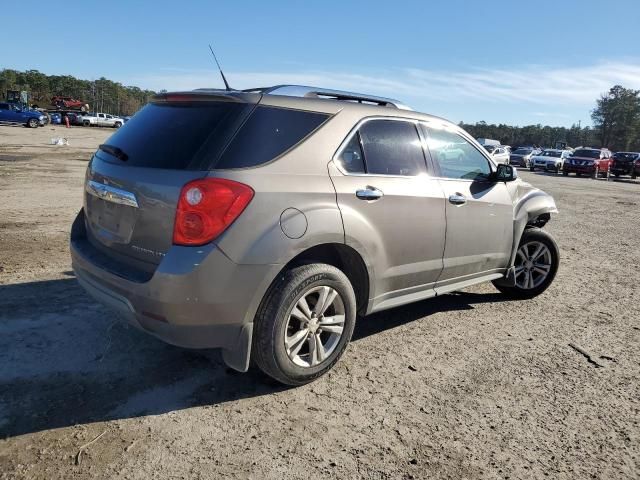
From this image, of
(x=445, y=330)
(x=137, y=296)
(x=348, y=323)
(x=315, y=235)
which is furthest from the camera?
(x=445, y=330)

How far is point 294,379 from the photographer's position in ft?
10.6

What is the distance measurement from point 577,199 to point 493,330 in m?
14.8

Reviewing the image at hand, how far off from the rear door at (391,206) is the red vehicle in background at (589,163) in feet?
107

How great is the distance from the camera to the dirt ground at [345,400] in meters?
2.60

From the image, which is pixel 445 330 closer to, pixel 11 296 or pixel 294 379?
pixel 294 379

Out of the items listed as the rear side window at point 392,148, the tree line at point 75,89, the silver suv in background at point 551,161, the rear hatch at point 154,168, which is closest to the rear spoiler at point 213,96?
the rear hatch at point 154,168

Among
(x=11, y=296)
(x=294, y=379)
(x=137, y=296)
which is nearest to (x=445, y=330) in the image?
(x=294, y=379)

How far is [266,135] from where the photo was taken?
10.2ft

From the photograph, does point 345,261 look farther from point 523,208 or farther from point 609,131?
point 609,131

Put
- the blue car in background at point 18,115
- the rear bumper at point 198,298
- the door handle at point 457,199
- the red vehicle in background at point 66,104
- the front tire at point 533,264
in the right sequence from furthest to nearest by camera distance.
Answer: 1. the red vehicle in background at point 66,104
2. the blue car in background at point 18,115
3. the front tire at point 533,264
4. the door handle at point 457,199
5. the rear bumper at point 198,298

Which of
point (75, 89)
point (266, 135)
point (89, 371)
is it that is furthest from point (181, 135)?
point (75, 89)

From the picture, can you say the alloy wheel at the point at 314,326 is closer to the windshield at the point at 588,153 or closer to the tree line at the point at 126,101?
the windshield at the point at 588,153

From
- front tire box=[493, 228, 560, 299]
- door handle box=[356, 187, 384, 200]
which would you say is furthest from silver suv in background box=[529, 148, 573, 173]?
door handle box=[356, 187, 384, 200]

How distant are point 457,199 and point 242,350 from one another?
88.9 inches
